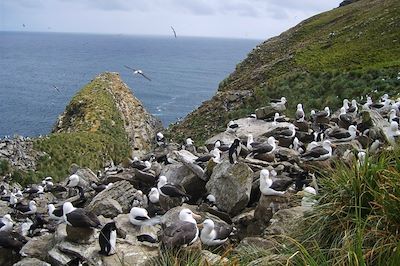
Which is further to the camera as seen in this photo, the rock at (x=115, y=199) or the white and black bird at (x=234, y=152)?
the white and black bird at (x=234, y=152)

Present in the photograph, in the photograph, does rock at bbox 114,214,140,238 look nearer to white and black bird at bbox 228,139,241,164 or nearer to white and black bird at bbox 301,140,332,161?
white and black bird at bbox 228,139,241,164

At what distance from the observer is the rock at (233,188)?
1362 centimetres

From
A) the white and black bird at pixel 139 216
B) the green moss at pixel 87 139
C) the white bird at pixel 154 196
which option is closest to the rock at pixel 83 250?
the white and black bird at pixel 139 216

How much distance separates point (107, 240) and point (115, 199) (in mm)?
4966

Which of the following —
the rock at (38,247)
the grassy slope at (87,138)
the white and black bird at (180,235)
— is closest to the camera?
the white and black bird at (180,235)

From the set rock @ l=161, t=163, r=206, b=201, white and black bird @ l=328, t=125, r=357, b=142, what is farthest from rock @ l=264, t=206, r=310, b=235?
white and black bird @ l=328, t=125, r=357, b=142

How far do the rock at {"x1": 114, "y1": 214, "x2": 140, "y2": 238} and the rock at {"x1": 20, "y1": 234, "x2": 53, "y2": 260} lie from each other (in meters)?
1.81

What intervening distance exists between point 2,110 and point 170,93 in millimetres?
42736

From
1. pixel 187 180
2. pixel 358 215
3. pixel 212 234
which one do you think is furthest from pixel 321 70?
pixel 358 215

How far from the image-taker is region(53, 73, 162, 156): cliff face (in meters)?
57.5

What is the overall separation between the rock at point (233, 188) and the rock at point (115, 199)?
314 cm

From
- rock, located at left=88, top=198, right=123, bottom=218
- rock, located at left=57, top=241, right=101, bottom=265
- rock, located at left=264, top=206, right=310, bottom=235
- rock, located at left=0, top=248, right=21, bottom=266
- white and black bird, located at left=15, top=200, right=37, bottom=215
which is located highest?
rock, located at left=264, top=206, right=310, bottom=235

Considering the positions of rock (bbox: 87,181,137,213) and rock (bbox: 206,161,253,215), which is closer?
rock (bbox: 206,161,253,215)

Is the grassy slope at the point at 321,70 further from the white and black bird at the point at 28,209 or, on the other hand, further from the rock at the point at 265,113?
the white and black bird at the point at 28,209
